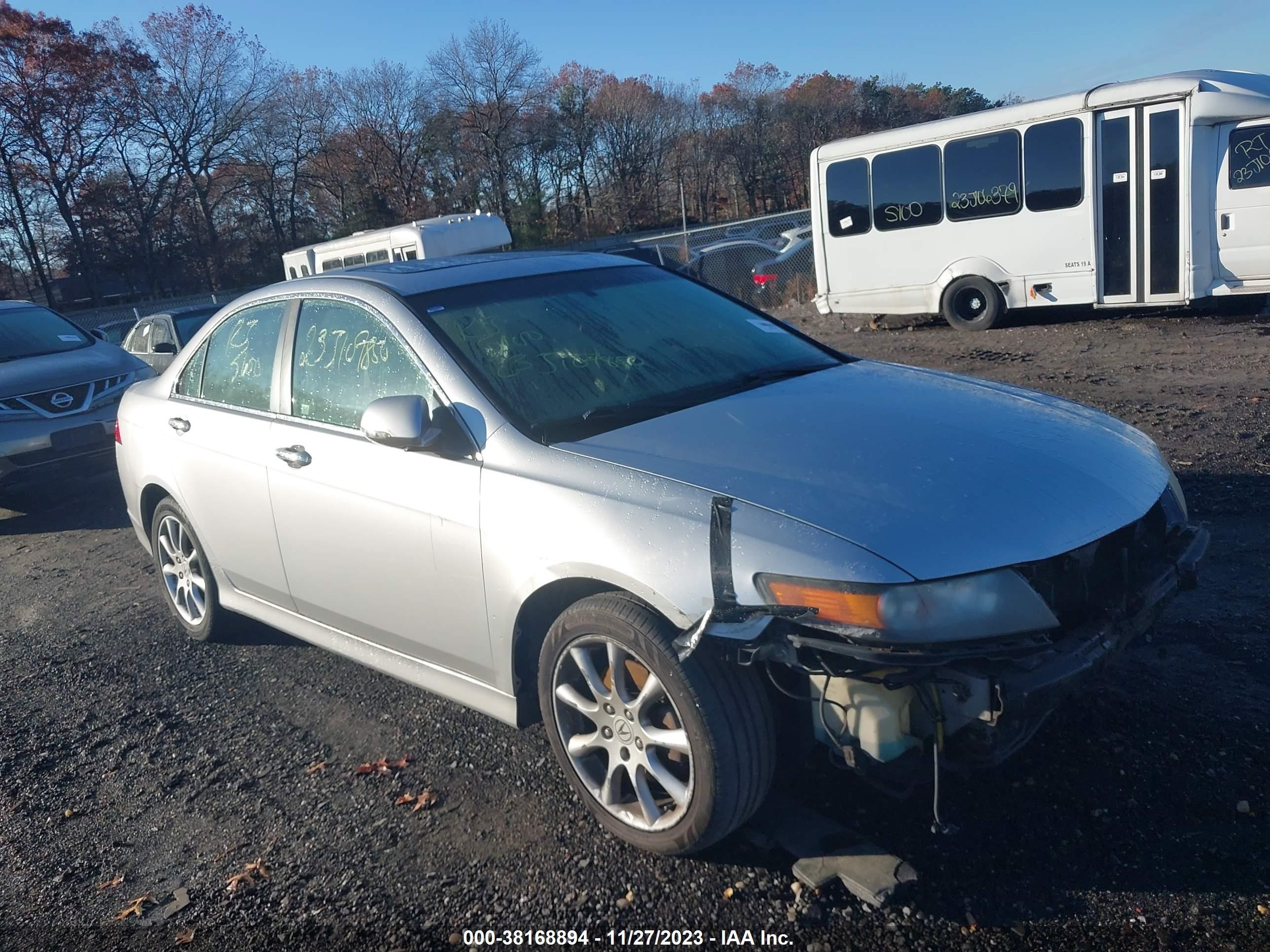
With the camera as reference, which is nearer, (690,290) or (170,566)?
(690,290)

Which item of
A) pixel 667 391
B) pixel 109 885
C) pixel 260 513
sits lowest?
pixel 109 885

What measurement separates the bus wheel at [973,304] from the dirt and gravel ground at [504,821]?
28.1ft

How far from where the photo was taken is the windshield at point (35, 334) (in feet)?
30.1

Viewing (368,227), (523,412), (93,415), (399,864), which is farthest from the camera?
(368,227)

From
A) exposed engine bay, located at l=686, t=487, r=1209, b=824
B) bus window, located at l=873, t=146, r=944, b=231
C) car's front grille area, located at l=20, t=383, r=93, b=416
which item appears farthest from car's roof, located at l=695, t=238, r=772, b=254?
exposed engine bay, located at l=686, t=487, r=1209, b=824

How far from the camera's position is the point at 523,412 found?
11.1 ft

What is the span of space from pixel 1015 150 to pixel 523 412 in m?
11.5

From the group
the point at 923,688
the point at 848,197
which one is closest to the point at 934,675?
the point at 923,688

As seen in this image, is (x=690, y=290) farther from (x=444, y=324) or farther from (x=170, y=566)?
(x=170, y=566)

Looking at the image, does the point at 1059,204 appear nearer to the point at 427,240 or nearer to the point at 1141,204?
the point at 1141,204

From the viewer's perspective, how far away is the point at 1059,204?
12406 millimetres

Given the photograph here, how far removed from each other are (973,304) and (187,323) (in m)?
10.3

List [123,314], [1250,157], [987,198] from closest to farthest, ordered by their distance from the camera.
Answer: [1250,157], [987,198], [123,314]

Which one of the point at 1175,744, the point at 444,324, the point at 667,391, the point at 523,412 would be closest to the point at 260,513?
the point at 444,324
